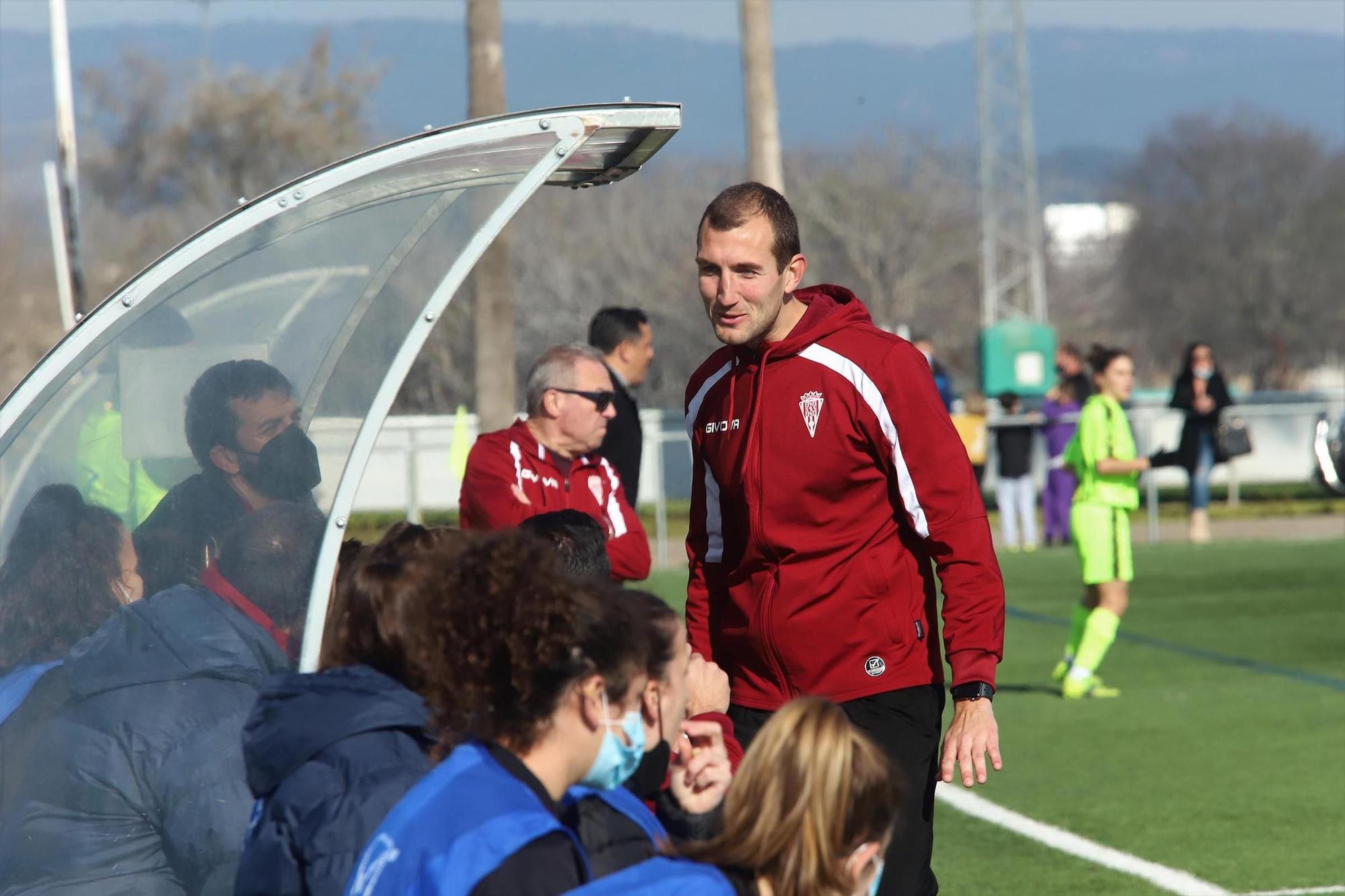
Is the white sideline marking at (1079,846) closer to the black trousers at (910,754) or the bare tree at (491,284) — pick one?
the black trousers at (910,754)

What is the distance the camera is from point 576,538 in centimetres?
452

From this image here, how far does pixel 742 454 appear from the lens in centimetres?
443

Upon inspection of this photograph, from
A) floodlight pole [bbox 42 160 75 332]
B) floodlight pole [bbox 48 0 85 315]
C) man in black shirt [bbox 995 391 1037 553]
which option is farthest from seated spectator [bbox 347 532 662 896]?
man in black shirt [bbox 995 391 1037 553]

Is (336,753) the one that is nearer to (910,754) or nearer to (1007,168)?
(910,754)

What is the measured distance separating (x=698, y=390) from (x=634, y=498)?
11.7ft

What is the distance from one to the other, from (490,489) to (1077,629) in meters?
5.33

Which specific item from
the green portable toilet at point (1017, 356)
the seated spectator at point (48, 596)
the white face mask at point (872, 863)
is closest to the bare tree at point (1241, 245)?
the green portable toilet at point (1017, 356)

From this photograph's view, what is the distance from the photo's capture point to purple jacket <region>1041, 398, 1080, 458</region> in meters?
20.2

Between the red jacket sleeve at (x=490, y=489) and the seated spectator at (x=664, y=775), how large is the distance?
265cm

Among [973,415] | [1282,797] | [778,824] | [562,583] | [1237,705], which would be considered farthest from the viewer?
[973,415]

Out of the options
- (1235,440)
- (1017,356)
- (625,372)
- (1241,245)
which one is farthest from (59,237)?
(1241,245)

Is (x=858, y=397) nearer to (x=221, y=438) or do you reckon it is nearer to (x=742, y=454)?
(x=742, y=454)

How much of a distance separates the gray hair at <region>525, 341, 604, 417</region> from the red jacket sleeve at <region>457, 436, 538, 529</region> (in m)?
0.22

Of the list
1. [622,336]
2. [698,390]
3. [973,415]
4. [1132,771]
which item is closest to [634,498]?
[622,336]
